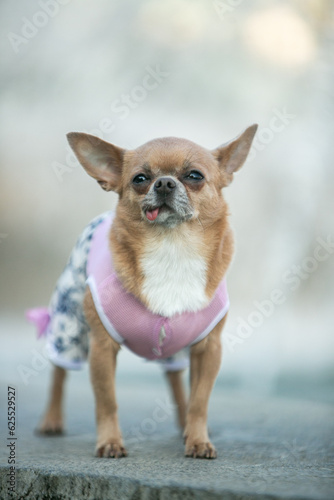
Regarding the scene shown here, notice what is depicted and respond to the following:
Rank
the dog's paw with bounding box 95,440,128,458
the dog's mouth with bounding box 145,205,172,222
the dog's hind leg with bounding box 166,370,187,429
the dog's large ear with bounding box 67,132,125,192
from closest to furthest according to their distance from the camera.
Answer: the dog's paw with bounding box 95,440,128,458, the dog's mouth with bounding box 145,205,172,222, the dog's large ear with bounding box 67,132,125,192, the dog's hind leg with bounding box 166,370,187,429

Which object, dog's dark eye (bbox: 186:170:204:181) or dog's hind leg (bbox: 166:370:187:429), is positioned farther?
dog's hind leg (bbox: 166:370:187:429)

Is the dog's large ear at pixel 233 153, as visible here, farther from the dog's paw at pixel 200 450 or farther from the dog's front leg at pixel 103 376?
the dog's paw at pixel 200 450

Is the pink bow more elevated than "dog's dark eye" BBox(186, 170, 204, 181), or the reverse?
"dog's dark eye" BBox(186, 170, 204, 181)

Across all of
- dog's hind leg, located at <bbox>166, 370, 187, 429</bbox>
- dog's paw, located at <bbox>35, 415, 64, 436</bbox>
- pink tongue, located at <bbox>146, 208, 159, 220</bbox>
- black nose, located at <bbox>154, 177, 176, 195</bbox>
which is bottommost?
dog's paw, located at <bbox>35, 415, 64, 436</bbox>

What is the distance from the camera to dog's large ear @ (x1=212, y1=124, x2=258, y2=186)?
118 inches

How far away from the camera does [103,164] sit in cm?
304

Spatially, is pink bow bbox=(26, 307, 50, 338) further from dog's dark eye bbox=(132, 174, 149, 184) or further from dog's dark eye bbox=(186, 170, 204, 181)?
dog's dark eye bbox=(186, 170, 204, 181)

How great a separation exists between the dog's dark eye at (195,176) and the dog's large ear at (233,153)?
0.25 meters

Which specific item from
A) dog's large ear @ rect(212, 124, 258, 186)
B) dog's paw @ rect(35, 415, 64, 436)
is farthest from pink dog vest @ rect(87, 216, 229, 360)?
dog's paw @ rect(35, 415, 64, 436)

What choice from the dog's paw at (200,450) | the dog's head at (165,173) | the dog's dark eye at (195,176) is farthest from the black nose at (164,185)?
the dog's paw at (200,450)

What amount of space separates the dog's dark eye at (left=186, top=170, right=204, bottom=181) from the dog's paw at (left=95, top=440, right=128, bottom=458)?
1156 mm

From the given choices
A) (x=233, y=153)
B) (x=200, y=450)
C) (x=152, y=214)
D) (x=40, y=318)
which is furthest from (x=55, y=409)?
(x=233, y=153)

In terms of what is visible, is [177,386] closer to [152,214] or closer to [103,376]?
[103,376]

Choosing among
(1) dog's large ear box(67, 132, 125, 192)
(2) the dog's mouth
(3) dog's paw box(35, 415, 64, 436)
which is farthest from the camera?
(3) dog's paw box(35, 415, 64, 436)
